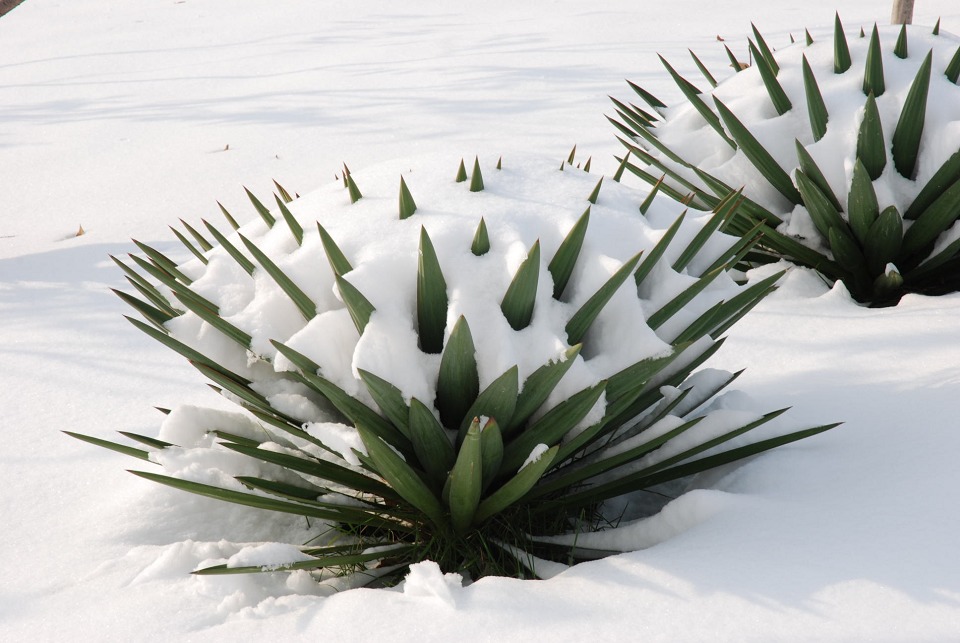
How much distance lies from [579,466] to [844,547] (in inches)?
20.1

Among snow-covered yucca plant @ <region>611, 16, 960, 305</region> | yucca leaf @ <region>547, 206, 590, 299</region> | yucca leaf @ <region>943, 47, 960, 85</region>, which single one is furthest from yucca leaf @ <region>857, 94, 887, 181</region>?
yucca leaf @ <region>547, 206, 590, 299</region>

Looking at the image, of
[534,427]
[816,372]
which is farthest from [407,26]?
[534,427]

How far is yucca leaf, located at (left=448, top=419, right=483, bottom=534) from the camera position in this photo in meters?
1.31

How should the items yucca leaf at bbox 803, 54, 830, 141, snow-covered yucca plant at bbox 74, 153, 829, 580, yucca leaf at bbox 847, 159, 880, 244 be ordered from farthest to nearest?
yucca leaf at bbox 803, 54, 830, 141 < yucca leaf at bbox 847, 159, 880, 244 < snow-covered yucca plant at bbox 74, 153, 829, 580

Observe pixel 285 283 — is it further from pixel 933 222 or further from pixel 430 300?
pixel 933 222

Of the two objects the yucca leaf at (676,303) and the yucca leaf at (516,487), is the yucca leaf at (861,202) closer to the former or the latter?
the yucca leaf at (676,303)

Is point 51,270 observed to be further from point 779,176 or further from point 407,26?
point 407,26

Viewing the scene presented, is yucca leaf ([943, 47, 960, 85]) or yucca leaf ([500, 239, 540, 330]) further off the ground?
yucca leaf ([943, 47, 960, 85])

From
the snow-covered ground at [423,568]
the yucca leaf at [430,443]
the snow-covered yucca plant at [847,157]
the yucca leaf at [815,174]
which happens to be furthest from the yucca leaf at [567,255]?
the yucca leaf at [815,174]

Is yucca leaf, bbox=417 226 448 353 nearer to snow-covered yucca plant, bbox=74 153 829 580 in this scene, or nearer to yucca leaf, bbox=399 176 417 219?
snow-covered yucca plant, bbox=74 153 829 580

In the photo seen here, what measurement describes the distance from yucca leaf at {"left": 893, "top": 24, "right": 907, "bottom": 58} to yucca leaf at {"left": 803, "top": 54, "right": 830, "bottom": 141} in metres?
0.32

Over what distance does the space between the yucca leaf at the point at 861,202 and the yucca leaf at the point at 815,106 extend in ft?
0.61

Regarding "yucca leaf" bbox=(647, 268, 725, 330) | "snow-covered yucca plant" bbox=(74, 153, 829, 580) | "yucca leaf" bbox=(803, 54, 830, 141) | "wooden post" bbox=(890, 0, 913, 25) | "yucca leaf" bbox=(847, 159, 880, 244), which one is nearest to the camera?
"snow-covered yucca plant" bbox=(74, 153, 829, 580)

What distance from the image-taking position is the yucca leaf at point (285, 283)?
1.44 m
